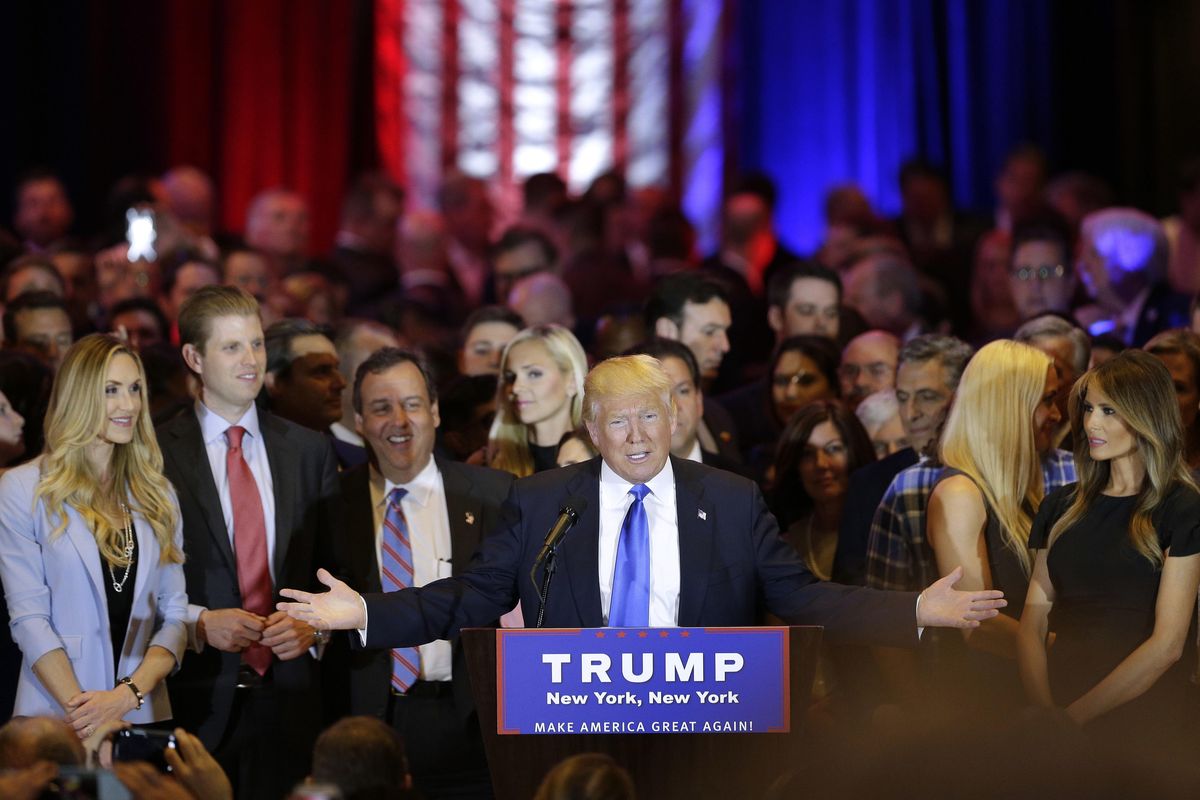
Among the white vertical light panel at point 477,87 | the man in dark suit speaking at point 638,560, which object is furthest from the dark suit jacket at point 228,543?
the white vertical light panel at point 477,87

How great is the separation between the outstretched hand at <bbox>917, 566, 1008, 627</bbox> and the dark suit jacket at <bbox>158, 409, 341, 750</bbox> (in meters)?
1.82

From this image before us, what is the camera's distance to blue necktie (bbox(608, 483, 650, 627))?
4141 mm

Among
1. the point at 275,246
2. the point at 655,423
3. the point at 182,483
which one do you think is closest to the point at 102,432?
the point at 182,483

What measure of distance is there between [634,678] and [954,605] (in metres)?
0.79

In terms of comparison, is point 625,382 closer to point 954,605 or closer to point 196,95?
point 954,605

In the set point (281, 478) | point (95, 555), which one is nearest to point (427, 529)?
point (281, 478)

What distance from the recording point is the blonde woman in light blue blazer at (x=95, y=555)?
4512mm

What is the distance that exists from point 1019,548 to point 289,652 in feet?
6.51

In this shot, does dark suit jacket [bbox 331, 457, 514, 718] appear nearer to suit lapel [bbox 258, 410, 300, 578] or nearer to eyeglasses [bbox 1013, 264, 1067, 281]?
suit lapel [bbox 258, 410, 300, 578]

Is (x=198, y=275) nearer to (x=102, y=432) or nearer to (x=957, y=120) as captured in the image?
(x=102, y=432)

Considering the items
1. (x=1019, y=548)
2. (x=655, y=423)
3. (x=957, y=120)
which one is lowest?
(x=1019, y=548)

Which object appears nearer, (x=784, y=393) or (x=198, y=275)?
(x=784, y=393)

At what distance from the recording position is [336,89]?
13.5m

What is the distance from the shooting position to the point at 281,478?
5012 millimetres
